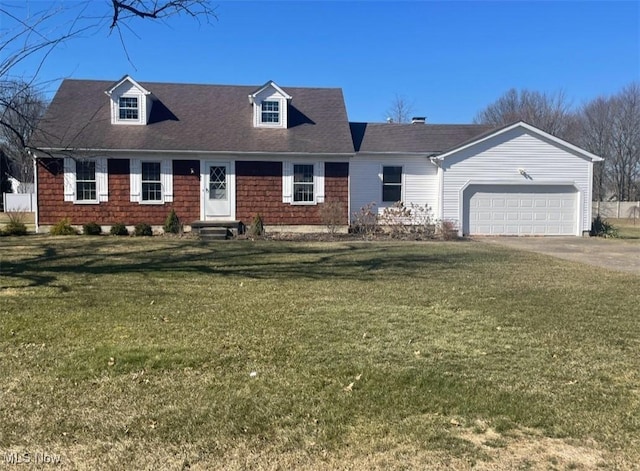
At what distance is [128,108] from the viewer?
1933cm

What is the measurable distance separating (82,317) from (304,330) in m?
2.72

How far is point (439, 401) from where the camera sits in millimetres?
3721

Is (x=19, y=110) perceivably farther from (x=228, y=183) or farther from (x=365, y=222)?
(x=365, y=222)

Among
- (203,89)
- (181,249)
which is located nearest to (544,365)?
(181,249)

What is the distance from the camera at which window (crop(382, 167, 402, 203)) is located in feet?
67.3

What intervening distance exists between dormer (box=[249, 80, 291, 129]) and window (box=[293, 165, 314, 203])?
222cm

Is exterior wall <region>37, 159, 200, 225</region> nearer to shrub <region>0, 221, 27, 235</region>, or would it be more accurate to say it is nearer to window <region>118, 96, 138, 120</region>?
shrub <region>0, 221, 27, 235</region>

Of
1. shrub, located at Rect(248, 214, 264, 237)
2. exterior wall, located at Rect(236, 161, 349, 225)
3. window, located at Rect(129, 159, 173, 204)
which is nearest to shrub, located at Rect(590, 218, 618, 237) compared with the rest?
exterior wall, located at Rect(236, 161, 349, 225)

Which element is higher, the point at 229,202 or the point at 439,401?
the point at 229,202

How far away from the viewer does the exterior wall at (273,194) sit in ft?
62.6

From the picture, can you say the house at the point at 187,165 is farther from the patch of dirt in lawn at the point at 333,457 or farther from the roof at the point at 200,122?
the patch of dirt in lawn at the point at 333,457

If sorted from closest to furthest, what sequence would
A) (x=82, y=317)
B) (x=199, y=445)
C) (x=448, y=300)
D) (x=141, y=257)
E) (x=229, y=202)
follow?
(x=199, y=445)
(x=82, y=317)
(x=448, y=300)
(x=141, y=257)
(x=229, y=202)

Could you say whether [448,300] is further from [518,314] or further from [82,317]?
[82,317]

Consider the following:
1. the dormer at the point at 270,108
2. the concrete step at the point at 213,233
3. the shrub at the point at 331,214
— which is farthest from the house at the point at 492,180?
the concrete step at the point at 213,233
